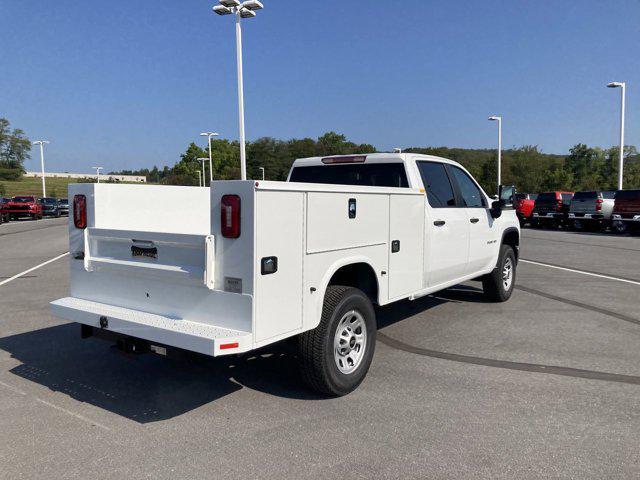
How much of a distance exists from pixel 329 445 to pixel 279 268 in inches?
48.8

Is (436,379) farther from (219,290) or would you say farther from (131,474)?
(131,474)

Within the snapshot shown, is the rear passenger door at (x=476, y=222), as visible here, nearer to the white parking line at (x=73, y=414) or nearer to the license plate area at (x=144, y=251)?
the license plate area at (x=144, y=251)

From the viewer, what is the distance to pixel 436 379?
16.2 ft

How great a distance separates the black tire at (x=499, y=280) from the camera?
315 inches

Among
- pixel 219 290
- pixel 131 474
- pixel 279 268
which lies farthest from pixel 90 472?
pixel 279 268

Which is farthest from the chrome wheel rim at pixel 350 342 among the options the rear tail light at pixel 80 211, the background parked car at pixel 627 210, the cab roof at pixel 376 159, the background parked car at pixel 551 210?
the background parked car at pixel 551 210

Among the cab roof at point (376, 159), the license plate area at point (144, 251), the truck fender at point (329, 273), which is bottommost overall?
the truck fender at point (329, 273)

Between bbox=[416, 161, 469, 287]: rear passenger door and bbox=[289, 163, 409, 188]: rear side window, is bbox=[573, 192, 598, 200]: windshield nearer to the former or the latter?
bbox=[416, 161, 469, 287]: rear passenger door

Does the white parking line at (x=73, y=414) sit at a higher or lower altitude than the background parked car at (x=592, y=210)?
lower

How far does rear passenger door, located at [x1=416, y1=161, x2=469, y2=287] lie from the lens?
19.2 ft

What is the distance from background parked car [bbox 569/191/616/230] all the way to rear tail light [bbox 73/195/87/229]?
25.7m

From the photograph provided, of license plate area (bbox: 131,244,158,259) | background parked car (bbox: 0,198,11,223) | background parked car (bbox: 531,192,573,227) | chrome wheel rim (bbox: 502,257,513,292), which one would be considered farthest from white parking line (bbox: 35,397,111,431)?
background parked car (bbox: 0,198,11,223)

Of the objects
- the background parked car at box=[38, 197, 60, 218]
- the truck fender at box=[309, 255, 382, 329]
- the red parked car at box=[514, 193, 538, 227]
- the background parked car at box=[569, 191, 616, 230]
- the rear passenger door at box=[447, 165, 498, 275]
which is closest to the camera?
the truck fender at box=[309, 255, 382, 329]

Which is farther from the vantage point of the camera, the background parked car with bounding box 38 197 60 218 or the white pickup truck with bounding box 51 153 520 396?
the background parked car with bounding box 38 197 60 218
